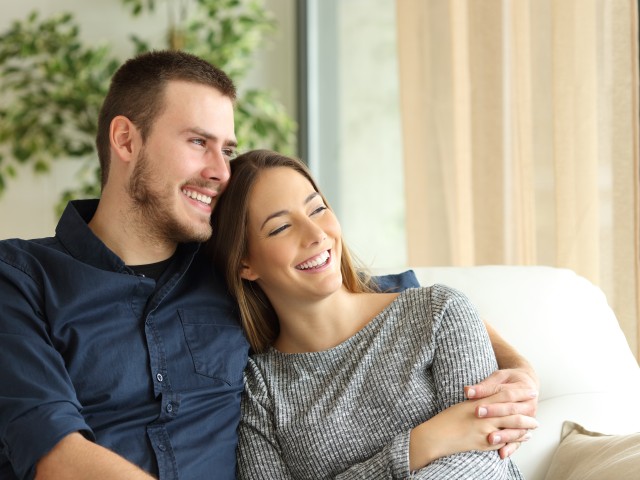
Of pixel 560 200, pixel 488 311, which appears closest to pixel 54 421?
pixel 488 311

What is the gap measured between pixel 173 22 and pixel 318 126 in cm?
88

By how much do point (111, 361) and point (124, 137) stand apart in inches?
21.0

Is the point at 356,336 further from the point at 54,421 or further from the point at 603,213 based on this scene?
the point at 603,213

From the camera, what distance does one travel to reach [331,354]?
5.86ft

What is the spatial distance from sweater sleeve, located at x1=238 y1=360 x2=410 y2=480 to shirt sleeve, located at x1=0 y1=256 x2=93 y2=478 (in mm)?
332

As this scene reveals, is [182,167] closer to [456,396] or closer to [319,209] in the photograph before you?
[319,209]

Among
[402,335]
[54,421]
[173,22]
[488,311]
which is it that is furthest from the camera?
[173,22]

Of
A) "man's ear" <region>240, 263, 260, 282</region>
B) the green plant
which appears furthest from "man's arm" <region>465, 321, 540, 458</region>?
the green plant

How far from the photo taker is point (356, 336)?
5.87ft

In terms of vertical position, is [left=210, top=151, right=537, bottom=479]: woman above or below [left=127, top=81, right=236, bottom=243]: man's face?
below

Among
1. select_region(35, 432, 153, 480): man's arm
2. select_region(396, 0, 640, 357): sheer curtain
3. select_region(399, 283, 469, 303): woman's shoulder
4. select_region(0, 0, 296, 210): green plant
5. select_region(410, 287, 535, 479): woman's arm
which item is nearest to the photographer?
select_region(35, 432, 153, 480): man's arm

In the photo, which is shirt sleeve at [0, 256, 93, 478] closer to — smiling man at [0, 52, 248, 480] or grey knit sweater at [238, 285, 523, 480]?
smiling man at [0, 52, 248, 480]

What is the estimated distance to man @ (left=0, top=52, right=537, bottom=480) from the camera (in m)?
1.50

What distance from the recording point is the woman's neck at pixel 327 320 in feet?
5.97
